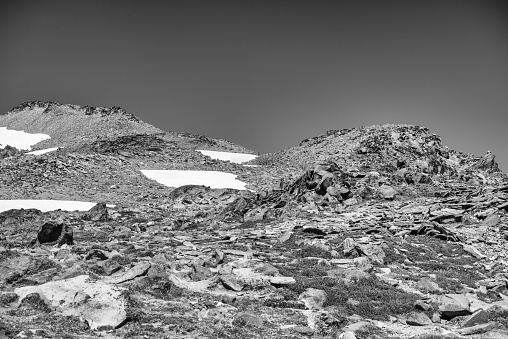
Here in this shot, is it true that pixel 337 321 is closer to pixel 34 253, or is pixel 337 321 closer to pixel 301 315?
pixel 301 315

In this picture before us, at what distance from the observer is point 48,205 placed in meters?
37.9

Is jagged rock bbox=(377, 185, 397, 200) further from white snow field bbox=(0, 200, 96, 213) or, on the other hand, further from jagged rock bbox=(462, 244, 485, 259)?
white snow field bbox=(0, 200, 96, 213)

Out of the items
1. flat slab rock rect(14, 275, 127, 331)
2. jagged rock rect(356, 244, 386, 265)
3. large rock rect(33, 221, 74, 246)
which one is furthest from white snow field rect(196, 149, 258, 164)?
flat slab rock rect(14, 275, 127, 331)

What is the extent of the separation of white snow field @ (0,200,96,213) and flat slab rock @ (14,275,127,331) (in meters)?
24.6

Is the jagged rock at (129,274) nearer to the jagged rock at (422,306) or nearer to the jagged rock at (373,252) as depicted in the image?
the jagged rock at (422,306)

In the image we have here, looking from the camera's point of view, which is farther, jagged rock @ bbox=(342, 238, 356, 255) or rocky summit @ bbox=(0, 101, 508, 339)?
jagged rock @ bbox=(342, 238, 356, 255)

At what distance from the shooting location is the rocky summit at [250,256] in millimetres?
12805

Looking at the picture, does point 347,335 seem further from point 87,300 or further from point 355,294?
point 87,300

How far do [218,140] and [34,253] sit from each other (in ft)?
257

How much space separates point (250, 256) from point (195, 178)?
126ft

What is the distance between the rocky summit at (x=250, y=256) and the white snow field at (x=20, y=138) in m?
42.4

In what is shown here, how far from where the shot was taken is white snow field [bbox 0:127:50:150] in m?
90.8

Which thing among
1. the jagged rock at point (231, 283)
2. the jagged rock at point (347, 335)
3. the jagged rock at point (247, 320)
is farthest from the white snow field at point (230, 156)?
the jagged rock at point (347, 335)

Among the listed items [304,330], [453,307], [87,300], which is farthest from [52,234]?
[453,307]
